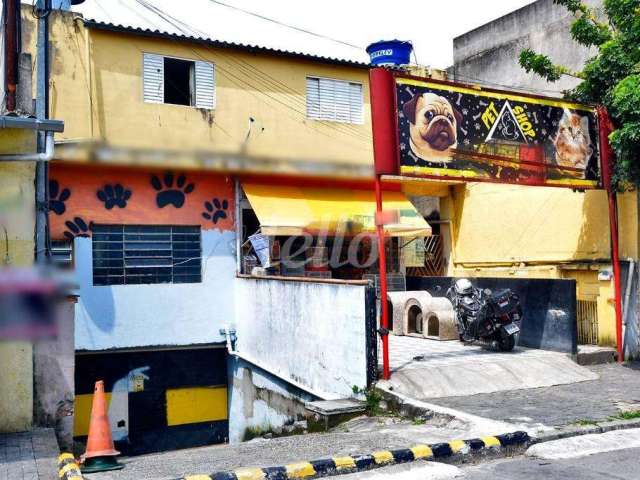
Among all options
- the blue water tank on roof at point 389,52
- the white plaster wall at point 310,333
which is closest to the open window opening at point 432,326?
the white plaster wall at point 310,333

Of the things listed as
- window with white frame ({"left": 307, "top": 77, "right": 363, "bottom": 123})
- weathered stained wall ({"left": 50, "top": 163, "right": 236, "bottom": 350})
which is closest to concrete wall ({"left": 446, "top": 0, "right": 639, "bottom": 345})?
window with white frame ({"left": 307, "top": 77, "right": 363, "bottom": 123})

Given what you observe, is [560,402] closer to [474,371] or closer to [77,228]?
[474,371]

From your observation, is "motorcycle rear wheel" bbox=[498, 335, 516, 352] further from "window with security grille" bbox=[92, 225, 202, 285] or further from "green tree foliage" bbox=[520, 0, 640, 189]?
"window with security grille" bbox=[92, 225, 202, 285]

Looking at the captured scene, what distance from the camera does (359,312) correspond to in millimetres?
8969

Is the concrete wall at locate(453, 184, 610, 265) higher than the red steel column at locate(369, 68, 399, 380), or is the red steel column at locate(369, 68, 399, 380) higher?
the red steel column at locate(369, 68, 399, 380)

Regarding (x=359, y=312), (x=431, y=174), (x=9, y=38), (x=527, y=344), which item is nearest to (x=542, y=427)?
(x=359, y=312)

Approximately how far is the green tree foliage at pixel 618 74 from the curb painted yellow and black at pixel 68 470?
29.8 ft

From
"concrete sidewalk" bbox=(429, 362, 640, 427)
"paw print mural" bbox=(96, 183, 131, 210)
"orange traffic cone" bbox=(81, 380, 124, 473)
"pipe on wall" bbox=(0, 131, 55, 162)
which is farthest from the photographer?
"paw print mural" bbox=(96, 183, 131, 210)

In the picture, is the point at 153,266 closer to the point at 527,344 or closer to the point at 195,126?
the point at 195,126

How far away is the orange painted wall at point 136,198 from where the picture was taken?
12945 mm

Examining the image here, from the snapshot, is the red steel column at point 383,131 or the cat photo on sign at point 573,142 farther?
the cat photo on sign at point 573,142

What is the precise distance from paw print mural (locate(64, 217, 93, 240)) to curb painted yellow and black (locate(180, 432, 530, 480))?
8.40m

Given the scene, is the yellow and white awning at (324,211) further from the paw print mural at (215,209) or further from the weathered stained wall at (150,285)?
the weathered stained wall at (150,285)

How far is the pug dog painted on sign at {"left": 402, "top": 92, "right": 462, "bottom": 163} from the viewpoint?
9547mm
